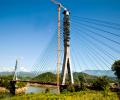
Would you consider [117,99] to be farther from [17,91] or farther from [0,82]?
[0,82]

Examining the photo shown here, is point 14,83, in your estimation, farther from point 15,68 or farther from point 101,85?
point 101,85

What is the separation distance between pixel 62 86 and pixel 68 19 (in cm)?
1298

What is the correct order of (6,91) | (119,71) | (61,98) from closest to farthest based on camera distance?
(61,98) < (119,71) < (6,91)

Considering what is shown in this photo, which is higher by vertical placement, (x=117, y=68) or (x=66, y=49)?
(x=66, y=49)

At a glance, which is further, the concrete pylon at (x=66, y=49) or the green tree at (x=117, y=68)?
the green tree at (x=117, y=68)

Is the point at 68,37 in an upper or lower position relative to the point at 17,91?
upper

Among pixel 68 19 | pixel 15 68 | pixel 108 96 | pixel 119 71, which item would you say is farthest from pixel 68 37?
pixel 15 68

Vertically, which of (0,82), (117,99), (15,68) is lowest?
(117,99)

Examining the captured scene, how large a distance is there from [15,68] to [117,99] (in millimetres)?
62949

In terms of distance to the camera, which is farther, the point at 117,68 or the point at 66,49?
the point at 117,68

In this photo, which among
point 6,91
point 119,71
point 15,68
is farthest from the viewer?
point 15,68

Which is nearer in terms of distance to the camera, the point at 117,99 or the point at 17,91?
the point at 117,99

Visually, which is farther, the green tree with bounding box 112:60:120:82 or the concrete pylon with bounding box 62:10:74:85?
the green tree with bounding box 112:60:120:82

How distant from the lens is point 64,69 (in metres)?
47.7
